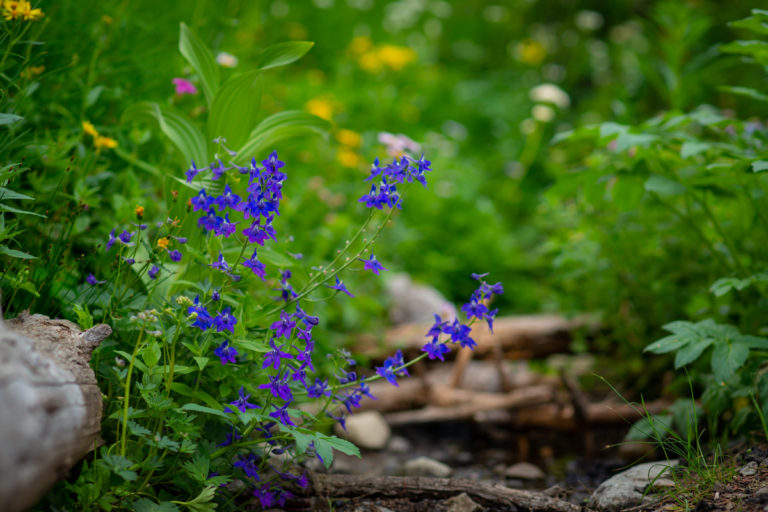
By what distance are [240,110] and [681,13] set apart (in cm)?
235

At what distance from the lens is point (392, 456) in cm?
242

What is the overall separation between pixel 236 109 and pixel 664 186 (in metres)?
1.35

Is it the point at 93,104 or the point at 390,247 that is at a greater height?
the point at 93,104

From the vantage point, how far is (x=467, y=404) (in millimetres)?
2572

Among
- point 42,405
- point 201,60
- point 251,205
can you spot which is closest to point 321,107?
point 201,60

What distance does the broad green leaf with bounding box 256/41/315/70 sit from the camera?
176 centimetres

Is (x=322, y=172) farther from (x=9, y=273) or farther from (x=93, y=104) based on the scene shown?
(x=9, y=273)

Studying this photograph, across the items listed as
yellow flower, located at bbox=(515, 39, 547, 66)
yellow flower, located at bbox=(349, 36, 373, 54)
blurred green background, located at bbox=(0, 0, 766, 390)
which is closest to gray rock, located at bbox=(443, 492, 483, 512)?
blurred green background, located at bbox=(0, 0, 766, 390)

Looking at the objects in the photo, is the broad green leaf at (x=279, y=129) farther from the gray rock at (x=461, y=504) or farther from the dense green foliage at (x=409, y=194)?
the gray rock at (x=461, y=504)

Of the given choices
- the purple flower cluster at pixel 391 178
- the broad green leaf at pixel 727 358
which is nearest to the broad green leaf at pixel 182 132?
the purple flower cluster at pixel 391 178

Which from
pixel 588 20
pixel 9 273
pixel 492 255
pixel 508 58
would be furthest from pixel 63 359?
pixel 508 58

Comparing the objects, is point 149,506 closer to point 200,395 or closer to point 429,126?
point 200,395

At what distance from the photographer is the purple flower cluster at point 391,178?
1.45 m

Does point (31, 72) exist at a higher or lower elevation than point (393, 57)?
higher
